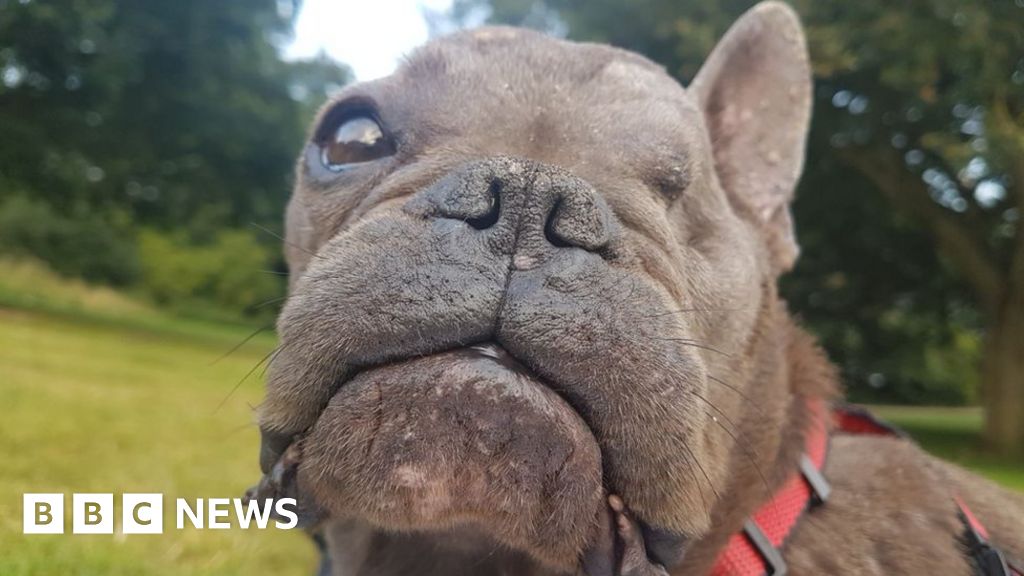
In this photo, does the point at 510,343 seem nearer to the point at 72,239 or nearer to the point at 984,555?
the point at 984,555

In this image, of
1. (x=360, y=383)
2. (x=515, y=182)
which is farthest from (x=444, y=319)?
(x=515, y=182)

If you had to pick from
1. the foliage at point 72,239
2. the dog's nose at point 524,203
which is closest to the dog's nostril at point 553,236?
the dog's nose at point 524,203

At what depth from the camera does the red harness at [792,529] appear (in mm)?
2494

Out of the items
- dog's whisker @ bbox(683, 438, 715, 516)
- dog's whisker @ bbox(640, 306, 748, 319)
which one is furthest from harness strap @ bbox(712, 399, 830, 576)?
dog's whisker @ bbox(640, 306, 748, 319)

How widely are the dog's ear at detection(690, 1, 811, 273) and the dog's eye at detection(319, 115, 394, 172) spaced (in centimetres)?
142

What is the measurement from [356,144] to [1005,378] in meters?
15.7

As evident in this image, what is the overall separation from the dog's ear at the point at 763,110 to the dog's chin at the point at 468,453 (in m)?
1.95

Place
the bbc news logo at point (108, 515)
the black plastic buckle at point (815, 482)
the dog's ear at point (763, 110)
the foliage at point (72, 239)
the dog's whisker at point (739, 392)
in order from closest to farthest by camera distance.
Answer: the dog's whisker at point (739, 392) → the black plastic buckle at point (815, 482) → the dog's ear at point (763, 110) → the bbc news logo at point (108, 515) → the foliage at point (72, 239)

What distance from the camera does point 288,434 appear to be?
209 cm

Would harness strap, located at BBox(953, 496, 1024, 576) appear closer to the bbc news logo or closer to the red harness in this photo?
the red harness

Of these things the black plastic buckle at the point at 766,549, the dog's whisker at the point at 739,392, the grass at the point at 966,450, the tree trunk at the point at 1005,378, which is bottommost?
the grass at the point at 966,450

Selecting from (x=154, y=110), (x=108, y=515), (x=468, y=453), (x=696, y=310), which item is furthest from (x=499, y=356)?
(x=154, y=110)

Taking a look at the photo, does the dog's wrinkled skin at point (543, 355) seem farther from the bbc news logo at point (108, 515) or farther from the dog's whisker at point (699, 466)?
the bbc news logo at point (108, 515)

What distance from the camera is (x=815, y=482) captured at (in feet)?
8.82
